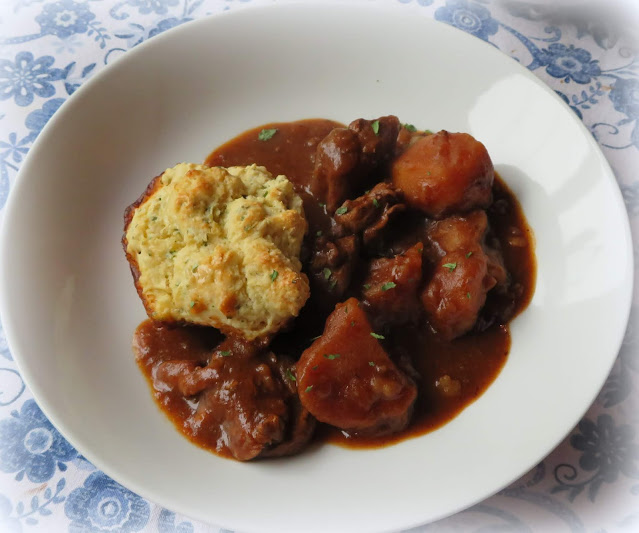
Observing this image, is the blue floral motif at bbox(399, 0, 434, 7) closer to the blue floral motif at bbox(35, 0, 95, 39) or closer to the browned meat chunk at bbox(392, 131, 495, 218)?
the browned meat chunk at bbox(392, 131, 495, 218)

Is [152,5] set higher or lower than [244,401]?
higher

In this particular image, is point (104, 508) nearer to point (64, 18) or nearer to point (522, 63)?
point (64, 18)

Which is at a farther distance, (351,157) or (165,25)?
(165,25)

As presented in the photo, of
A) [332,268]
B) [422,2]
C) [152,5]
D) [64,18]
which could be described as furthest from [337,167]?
[64,18]

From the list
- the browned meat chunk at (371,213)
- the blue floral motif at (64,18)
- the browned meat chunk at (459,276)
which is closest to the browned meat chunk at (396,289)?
the browned meat chunk at (459,276)

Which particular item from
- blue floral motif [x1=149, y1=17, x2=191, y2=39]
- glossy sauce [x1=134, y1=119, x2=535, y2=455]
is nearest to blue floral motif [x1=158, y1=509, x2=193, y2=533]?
glossy sauce [x1=134, y1=119, x2=535, y2=455]

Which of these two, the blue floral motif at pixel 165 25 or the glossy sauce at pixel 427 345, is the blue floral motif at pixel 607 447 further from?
the blue floral motif at pixel 165 25

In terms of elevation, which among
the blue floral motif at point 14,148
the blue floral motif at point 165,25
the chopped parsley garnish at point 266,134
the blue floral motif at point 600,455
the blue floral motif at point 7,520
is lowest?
the blue floral motif at point 7,520
